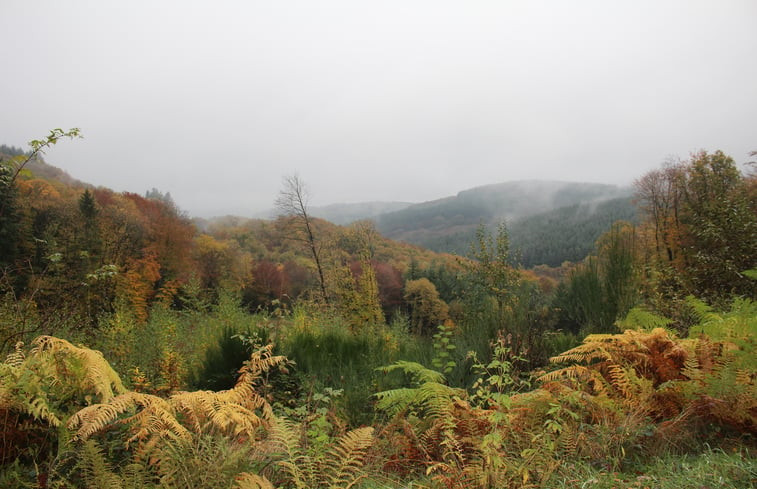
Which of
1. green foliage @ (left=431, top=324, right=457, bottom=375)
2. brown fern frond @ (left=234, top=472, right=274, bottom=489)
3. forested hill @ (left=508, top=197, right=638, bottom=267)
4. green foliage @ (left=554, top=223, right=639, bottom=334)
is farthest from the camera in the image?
forested hill @ (left=508, top=197, right=638, bottom=267)

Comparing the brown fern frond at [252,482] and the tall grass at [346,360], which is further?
the tall grass at [346,360]

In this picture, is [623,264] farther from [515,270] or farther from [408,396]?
[408,396]

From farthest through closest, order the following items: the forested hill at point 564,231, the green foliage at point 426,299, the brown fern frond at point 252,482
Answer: the forested hill at point 564,231, the green foliage at point 426,299, the brown fern frond at point 252,482

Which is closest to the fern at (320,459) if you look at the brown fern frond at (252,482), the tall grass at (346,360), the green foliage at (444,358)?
the brown fern frond at (252,482)

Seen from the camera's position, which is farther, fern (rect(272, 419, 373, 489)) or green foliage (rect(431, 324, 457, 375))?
green foliage (rect(431, 324, 457, 375))

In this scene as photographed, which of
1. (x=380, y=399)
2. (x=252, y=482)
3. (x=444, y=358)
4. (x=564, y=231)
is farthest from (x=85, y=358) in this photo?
(x=564, y=231)

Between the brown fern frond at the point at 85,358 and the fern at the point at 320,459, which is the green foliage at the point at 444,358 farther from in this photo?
the brown fern frond at the point at 85,358

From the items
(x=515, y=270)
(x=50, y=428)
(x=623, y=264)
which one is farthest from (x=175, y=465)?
(x=515, y=270)

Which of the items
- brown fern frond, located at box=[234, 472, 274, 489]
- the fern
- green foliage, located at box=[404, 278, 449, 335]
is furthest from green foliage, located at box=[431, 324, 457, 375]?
green foliage, located at box=[404, 278, 449, 335]

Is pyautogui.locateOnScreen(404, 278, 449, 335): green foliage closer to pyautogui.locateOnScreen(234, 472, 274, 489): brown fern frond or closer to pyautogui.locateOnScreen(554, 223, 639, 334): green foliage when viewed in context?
pyautogui.locateOnScreen(554, 223, 639, 334): green foliage

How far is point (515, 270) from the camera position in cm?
1155

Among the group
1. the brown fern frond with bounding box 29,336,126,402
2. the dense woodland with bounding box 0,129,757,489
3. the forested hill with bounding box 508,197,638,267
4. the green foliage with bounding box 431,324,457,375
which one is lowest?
the forested hill with bounding box 508,197,638,267

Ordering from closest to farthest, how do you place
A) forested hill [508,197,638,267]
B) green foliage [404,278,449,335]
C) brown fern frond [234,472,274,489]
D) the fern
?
brown fern frond [234,472,274,489] < the fern < green foliage [404,278,449,335] < forested hill [508,197,638,267]

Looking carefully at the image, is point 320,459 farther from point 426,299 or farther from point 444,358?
point 426,299
